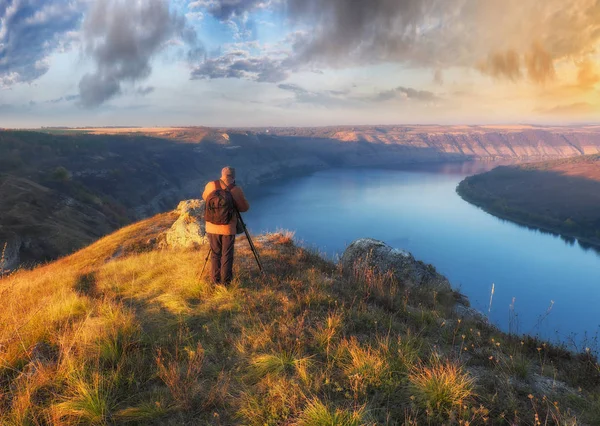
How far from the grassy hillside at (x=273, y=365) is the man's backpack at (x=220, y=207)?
1385 millimetres

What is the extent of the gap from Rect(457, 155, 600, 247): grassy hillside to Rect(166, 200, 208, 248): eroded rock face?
388ft

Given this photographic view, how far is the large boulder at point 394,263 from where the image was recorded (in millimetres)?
10961

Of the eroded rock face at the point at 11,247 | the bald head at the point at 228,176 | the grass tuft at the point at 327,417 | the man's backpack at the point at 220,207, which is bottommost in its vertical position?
the eroded rock face at the point at 11,247

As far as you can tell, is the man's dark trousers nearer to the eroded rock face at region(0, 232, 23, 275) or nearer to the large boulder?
the large boulder

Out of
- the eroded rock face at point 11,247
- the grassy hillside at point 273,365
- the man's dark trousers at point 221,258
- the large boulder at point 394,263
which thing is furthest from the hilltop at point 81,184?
the grassy hillside at point 273,365

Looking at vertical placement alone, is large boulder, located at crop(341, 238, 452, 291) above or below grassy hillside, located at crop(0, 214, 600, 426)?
below

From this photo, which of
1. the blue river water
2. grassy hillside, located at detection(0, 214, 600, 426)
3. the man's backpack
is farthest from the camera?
the blue river water

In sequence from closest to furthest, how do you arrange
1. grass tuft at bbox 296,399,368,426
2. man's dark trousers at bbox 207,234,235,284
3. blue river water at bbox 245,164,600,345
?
1. grass tuft at bbox 296,399,368,426
2. man's dark trousers at bbox 207,234,235,284
3. blue river water at bbox 245,164,600,345

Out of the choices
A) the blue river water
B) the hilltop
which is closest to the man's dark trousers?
the blue river water

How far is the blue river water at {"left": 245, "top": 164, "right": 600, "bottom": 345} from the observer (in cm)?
5791

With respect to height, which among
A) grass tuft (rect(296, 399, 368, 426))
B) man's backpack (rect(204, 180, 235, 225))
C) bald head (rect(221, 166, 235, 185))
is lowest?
grass tuft (rect(296, 399, 368, 426))

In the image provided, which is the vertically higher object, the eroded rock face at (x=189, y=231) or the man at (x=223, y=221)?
the man at (x=223, y=221)

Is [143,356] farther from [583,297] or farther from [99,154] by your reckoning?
[99,154]

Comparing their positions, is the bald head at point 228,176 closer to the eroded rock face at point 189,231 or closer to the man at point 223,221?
the man at point 223,221
